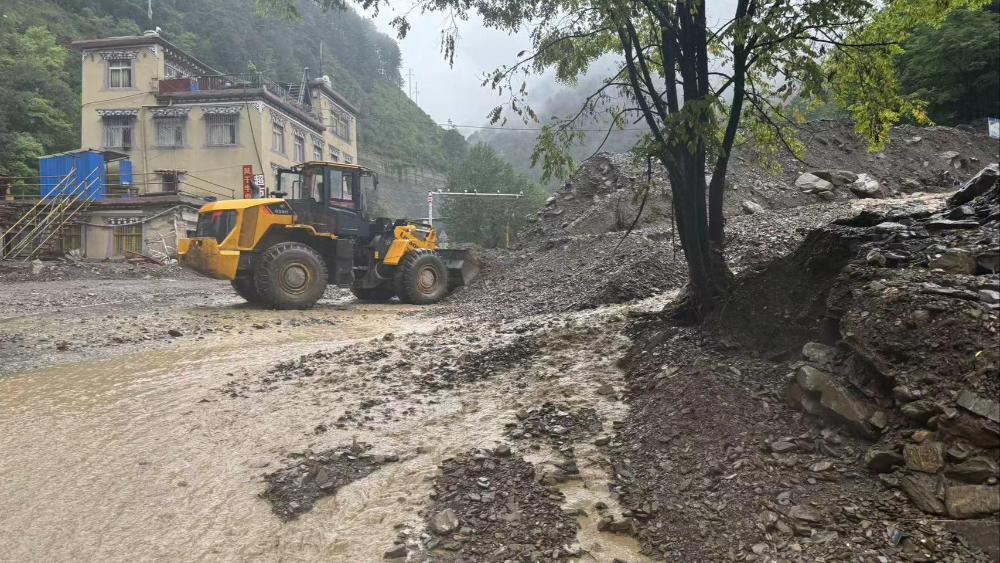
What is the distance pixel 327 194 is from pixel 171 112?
21468 mm

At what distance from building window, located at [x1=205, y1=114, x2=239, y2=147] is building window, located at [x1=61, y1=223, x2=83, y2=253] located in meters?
7.30

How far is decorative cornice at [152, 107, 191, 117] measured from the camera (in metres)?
28.6

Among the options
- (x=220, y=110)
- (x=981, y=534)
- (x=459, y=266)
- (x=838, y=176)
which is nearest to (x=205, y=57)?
(x=220, y=110)

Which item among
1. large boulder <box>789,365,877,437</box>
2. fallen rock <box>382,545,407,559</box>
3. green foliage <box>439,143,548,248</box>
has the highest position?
green foliage <box>439,143,548,248</box>

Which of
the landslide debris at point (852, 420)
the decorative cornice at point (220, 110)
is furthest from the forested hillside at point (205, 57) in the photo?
the decorative cornice at point (220, 110)

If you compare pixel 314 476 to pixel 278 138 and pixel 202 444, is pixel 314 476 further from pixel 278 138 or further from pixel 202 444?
pixel 278 138

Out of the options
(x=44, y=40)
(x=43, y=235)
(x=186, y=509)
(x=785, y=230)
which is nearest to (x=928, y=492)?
(x=186, y=509)

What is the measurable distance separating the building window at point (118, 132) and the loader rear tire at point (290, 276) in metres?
23.4

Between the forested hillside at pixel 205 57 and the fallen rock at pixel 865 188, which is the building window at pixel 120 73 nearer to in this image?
the forested hillside at pixel 205 57

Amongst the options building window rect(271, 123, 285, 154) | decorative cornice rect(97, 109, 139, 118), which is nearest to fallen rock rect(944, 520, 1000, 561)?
building window rect(271, 123, 285, 154)

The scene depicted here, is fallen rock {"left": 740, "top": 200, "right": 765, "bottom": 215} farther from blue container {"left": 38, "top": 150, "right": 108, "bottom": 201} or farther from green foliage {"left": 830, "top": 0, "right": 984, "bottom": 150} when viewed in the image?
blue container {"left": 38, "top": 150, "right": 108, "bottom": 201}

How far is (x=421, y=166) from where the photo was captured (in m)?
61.0

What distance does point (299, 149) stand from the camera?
33188 millimetres

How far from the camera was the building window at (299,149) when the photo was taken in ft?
107
